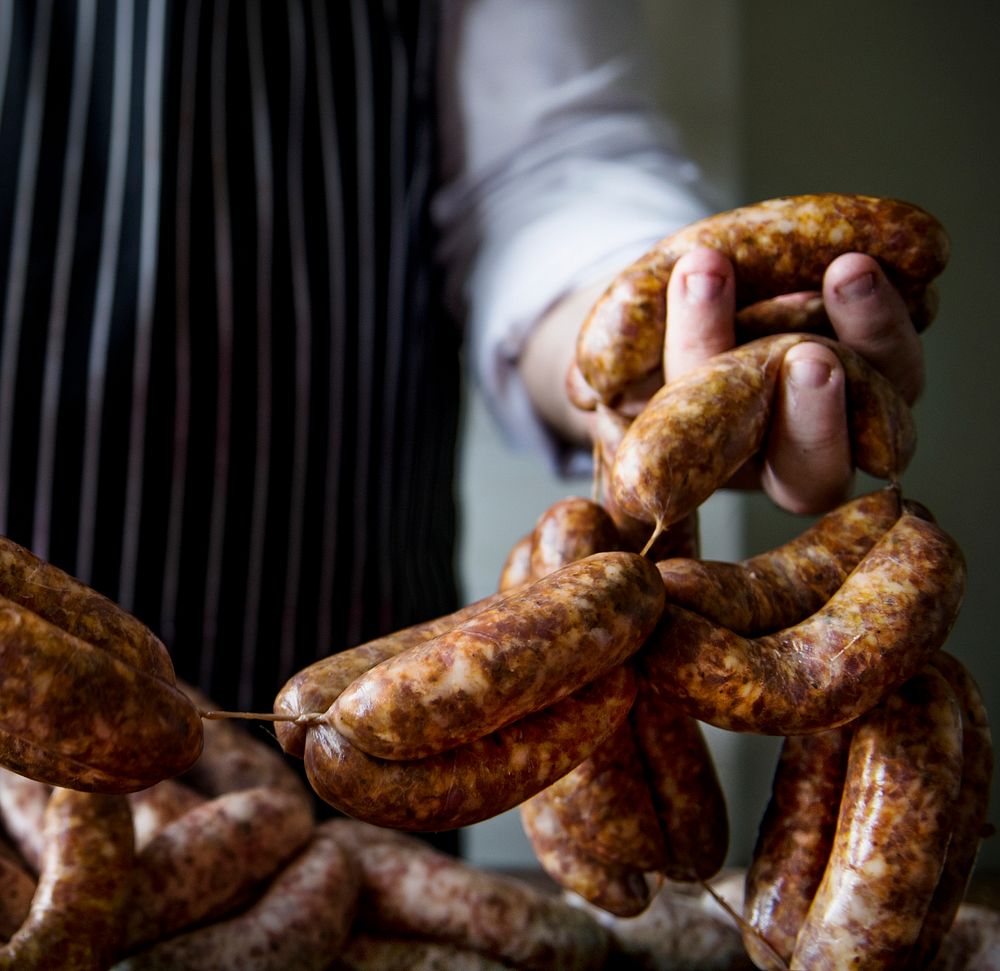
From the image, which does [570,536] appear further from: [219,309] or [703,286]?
[219,309]

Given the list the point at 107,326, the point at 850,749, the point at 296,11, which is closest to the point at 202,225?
the point at 107,326

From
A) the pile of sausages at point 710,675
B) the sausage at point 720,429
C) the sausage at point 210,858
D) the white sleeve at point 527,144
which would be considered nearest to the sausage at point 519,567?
the pile of sausages at point 710,675

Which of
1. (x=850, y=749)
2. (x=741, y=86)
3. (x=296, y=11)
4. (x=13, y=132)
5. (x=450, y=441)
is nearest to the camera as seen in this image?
(x=850, y=749)

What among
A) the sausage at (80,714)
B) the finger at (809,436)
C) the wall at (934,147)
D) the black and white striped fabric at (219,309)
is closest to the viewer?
the sausage at (80,714)

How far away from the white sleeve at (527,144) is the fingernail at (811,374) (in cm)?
84

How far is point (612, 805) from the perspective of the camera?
97 centimetres

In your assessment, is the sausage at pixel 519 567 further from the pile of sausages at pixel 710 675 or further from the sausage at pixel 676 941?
the sausage at pixel 676 941

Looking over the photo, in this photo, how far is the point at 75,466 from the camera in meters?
1.66

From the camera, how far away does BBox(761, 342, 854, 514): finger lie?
1.00 meters

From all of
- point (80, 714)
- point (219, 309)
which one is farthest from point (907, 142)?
point (80, 714)

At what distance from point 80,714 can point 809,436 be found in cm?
68

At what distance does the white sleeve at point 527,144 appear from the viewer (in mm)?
1851

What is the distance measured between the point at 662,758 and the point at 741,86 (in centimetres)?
222

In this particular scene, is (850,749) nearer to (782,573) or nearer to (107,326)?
(782,573)
